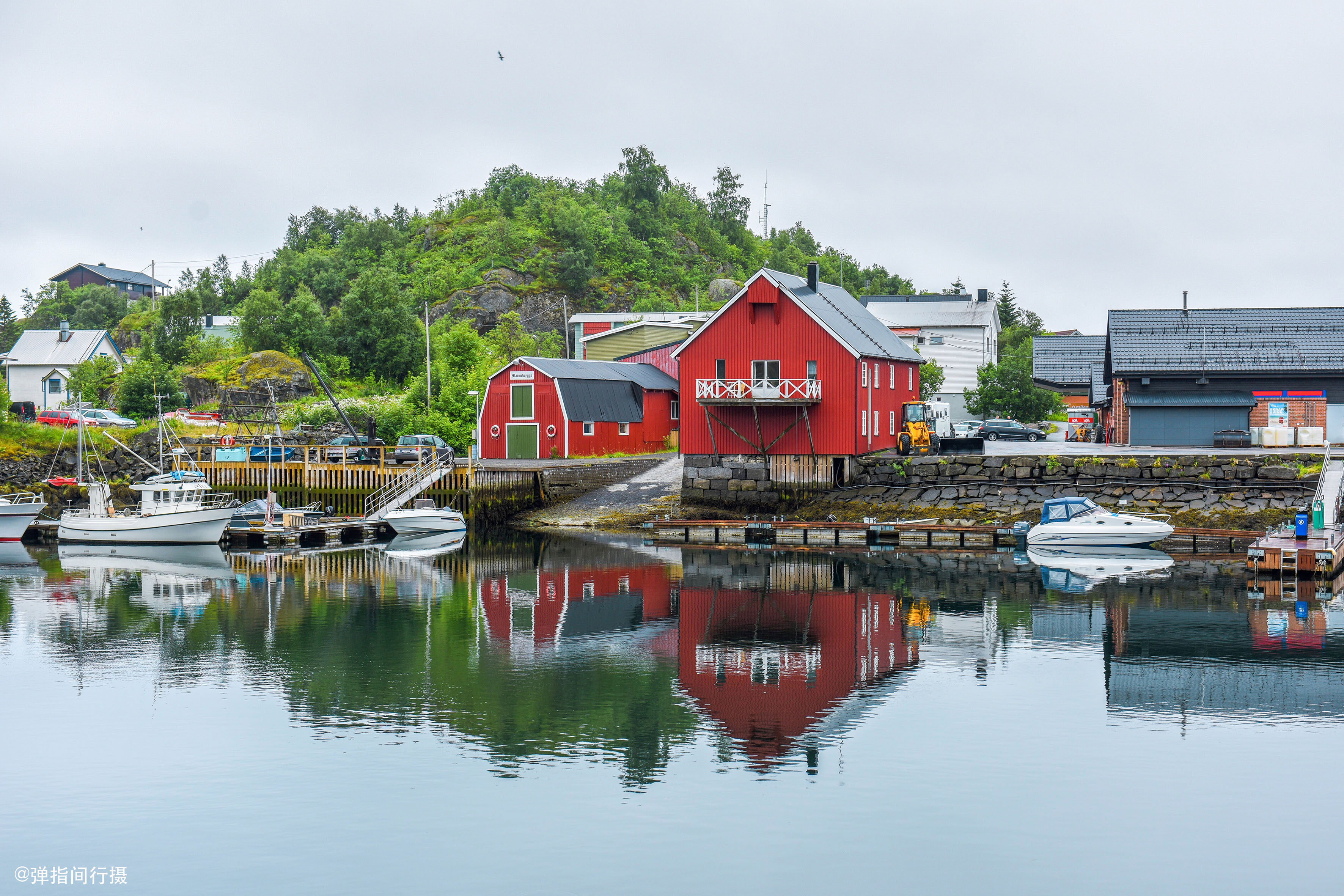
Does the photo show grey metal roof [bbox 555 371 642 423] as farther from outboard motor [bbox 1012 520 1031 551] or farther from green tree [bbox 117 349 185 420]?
green tree [bbox 117 349 185 420]

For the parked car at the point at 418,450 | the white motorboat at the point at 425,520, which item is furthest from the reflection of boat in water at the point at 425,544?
the parked car at the point at 418,450

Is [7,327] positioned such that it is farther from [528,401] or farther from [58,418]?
[528,401]

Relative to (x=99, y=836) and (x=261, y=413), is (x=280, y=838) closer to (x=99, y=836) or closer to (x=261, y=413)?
(x=99, y=836)

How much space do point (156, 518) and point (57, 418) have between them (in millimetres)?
22986

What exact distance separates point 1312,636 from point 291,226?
111028 millimetres

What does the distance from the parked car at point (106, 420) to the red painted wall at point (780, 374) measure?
34138 mm

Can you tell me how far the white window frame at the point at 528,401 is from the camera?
194 feet

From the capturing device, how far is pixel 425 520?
166 ft

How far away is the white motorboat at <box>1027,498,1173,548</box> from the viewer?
41750 millimetres

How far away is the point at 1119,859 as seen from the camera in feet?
49.0

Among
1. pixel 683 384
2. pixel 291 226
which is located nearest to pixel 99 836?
pixel 683 384

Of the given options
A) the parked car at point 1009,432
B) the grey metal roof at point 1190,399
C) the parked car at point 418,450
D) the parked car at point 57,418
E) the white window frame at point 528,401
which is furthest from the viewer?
the parked car at point 1009,432

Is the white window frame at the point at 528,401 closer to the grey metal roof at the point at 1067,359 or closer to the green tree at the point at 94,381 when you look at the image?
the grey metal roof at the point at 1067,359

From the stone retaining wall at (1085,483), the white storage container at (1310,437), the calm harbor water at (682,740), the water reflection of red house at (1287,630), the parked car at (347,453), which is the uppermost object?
the white storage container at (1310,437)
